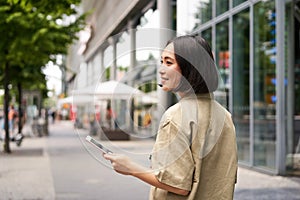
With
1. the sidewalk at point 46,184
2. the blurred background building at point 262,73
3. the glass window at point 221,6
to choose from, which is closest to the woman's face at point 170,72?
the sidewalk at point 46,184

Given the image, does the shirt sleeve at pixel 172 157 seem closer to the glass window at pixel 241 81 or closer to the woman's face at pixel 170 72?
the woman's face at pixel 170 72

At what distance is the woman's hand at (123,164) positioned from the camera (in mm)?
1667

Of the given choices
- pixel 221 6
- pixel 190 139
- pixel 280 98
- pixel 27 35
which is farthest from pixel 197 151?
pixel 27 35

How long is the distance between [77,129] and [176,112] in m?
0.55

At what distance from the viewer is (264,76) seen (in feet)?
40.2

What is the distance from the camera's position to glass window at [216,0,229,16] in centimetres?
1415

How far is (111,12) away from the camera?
30453 millimetres

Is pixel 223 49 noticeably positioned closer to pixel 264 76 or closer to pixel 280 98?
pixel 264 76

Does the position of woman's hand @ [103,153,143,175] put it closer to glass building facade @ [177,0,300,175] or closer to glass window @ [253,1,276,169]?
glass building facade @ [177,0,300,175]

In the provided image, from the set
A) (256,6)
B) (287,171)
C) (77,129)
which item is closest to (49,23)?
(256,6)

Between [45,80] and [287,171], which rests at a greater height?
[45,80]

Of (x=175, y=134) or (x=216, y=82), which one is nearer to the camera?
(x=175, y=134)

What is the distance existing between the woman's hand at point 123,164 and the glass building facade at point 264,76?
982 cm

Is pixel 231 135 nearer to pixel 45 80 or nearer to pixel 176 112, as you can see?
pixel 176 112
